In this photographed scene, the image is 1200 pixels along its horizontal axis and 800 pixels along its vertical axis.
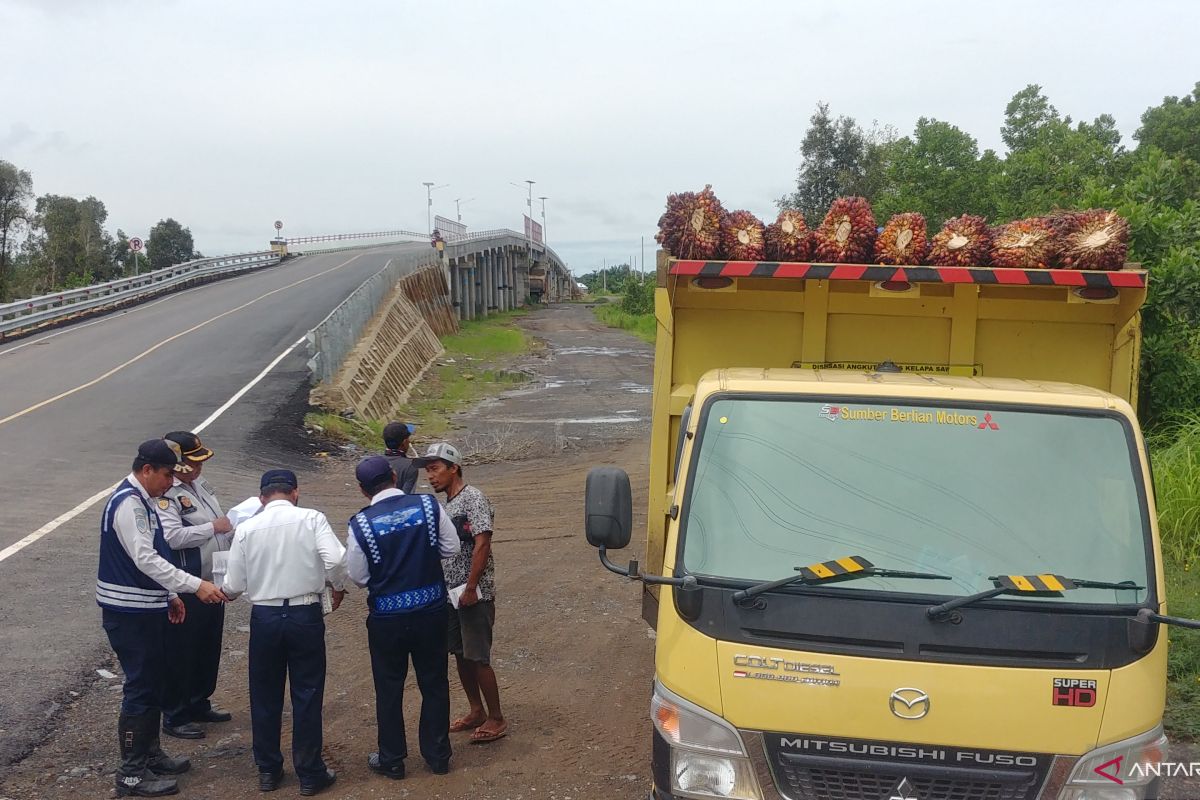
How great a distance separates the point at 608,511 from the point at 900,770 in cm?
148

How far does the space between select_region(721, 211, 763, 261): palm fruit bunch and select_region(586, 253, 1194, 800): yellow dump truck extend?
43.4 inches

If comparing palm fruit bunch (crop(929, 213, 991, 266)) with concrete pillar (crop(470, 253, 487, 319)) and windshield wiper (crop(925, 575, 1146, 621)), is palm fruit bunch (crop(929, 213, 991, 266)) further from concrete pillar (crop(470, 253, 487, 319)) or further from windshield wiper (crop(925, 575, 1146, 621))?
concrete pillar (crop(470, 253, 487, 319))

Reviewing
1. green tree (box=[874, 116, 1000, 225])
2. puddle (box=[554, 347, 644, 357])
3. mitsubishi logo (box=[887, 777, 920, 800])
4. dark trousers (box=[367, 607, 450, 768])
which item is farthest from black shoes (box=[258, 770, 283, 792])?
puddle (box=[554, 347, 644, 357])

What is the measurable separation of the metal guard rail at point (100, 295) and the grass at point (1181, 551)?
1087 inches

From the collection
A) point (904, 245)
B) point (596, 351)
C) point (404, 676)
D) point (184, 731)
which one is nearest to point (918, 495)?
point (904, 245)

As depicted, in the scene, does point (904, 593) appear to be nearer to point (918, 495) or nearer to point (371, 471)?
point (918, 495)

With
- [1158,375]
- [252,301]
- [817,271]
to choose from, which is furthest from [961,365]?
[252,301]

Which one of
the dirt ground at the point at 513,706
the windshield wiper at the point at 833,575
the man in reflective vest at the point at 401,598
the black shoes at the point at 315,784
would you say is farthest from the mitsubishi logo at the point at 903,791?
the black shoes at the point at 315,784

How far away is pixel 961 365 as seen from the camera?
18.7 feet

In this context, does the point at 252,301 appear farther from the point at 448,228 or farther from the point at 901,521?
the point at 901,521

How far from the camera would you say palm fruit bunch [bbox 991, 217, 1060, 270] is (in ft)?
18.2

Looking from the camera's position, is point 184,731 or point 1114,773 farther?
point 184,731

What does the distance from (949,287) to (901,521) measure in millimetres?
1998

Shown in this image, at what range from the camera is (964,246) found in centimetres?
575
